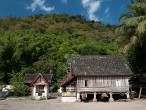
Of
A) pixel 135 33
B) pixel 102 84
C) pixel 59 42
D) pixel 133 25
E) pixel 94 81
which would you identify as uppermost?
pixel 59 42

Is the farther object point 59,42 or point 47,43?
point 59,42

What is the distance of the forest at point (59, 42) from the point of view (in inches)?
1730

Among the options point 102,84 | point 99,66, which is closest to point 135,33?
point 99,66

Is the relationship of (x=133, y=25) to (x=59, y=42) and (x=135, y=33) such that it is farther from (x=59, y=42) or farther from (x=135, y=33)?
(x=59, y=42)

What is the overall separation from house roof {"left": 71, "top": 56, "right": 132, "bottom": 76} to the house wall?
0.80 metres

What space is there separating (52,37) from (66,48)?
26.4ft

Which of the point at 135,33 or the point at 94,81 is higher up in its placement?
the point at 135,33

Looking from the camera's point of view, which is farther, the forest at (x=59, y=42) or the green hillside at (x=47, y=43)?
the green hillside at (x=47, y=43)

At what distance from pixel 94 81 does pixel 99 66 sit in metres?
2.32

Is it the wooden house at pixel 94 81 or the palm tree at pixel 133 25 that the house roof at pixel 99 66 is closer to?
the wooden house at pixel 94 81

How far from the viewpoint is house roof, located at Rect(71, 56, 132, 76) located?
4194 cm

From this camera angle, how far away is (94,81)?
4212cm

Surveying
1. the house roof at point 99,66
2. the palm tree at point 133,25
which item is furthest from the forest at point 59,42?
the house roof at point 99,66

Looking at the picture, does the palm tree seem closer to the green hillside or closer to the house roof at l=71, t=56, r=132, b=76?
the house roof at l=71, t=56, r=132, b=76
